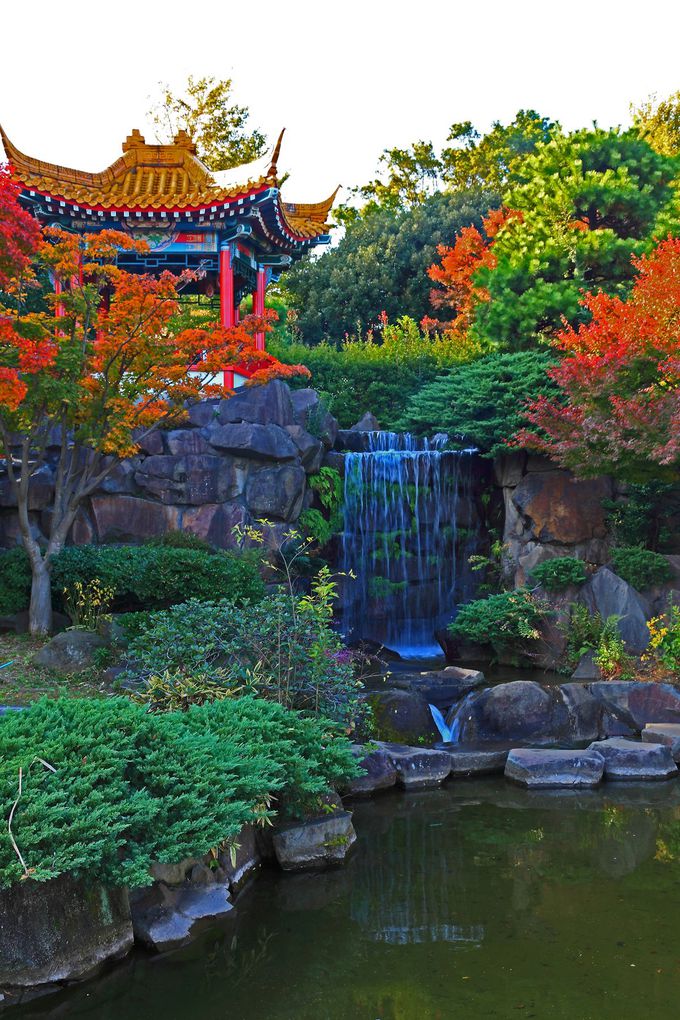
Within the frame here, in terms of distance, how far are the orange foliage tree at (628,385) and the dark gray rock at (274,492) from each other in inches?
153

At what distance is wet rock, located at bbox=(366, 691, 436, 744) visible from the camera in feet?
31.3

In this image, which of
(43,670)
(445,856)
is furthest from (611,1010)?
(43,670)

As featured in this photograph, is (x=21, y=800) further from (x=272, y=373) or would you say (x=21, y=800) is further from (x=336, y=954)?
(x=272, y=373)

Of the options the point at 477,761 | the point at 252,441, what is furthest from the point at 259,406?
the point at 477,761

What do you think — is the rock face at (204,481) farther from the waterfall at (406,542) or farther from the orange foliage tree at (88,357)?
the orange foliage tree at (88,357)

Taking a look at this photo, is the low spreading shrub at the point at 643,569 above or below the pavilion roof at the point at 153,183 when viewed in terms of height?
below

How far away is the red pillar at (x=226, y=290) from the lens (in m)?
15.6

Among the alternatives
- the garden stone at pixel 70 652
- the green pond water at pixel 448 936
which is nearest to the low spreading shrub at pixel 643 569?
the green pond water at pixel 448 936

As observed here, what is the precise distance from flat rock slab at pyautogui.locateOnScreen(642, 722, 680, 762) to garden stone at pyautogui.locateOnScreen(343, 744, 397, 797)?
9.31 ft

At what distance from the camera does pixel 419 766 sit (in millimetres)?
8570

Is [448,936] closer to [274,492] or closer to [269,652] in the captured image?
[269,652]

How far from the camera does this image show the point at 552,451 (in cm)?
1366

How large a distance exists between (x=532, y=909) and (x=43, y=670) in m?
5.89

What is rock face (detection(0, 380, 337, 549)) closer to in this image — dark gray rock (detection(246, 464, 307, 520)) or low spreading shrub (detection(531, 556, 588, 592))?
dark gray rock (detection(246, 464, 307, 520))
